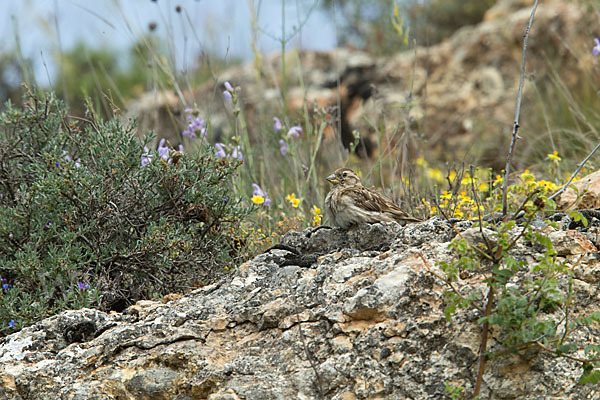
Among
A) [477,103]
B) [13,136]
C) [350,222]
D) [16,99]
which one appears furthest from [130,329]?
[16,99]

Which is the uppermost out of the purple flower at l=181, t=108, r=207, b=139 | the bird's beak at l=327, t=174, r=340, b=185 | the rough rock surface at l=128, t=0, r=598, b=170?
the purple flower at l=181, t=108, r=207, b=139

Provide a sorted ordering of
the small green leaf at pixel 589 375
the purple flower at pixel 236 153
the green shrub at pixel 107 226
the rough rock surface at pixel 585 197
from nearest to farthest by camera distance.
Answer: the small green leaf at pixel 589 375, the green shrub at pixel 107 226, the rough rock surface at pixel 585 197, the purple flower at pixel 236 153

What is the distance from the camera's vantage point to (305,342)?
8.57 feet

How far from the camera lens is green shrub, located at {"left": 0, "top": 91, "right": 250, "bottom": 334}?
11.0 ft

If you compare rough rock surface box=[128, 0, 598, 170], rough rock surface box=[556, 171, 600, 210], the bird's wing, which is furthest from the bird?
rough rock surface box=[128, 0, 598, 170]

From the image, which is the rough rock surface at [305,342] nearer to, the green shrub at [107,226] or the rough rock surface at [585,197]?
the green shrub at [107,226]

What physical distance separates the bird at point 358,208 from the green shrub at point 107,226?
0.53 meters

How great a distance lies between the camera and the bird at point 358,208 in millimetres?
3551

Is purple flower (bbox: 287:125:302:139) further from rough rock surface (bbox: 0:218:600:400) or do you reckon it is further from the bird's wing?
rough rock surface (bbox: 0:218:600:400)

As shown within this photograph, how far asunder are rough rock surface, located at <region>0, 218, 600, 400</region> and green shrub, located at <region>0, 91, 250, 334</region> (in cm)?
36

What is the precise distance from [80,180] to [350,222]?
135 centimetres

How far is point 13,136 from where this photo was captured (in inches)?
161

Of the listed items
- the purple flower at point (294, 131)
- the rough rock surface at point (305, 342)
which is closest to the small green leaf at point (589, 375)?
the rough rock surface at point (305, 342)

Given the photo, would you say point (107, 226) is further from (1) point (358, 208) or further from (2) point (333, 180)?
(2) point (333, 180)
